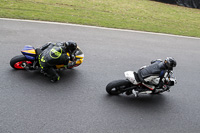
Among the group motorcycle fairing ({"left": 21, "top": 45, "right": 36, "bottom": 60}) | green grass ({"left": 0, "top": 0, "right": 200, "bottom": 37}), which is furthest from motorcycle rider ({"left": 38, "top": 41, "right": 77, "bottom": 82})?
green grass ({"left": 0, "top": 0, "right": 200, "bottom": 37})

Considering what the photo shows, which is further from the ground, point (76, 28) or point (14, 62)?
point (76, 28)

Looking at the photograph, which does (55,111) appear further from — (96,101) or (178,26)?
(178,26)

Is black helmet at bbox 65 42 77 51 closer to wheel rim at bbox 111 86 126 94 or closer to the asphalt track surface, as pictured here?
the asphalt track surface

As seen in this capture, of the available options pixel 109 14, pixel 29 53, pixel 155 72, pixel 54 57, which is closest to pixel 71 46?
pixel 54 57

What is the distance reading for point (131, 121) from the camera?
5586mm

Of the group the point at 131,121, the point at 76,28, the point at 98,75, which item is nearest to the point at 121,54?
the point at 98,75

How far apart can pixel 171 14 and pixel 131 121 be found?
1352cm

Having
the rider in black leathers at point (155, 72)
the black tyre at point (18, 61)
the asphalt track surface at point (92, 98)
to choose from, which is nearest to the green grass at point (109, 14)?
the asphalt track surface at point (92, 98)

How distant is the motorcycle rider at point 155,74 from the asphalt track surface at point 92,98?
2.05ft

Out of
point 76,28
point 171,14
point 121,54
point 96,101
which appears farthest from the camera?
point 171,14

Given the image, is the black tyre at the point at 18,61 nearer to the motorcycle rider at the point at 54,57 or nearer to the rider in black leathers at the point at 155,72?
the motorcycle rider at the point at 54,57

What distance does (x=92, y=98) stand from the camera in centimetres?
627

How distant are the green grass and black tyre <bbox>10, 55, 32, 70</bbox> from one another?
5.45 metres

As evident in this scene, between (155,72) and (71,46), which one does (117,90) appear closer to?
(155,72)
